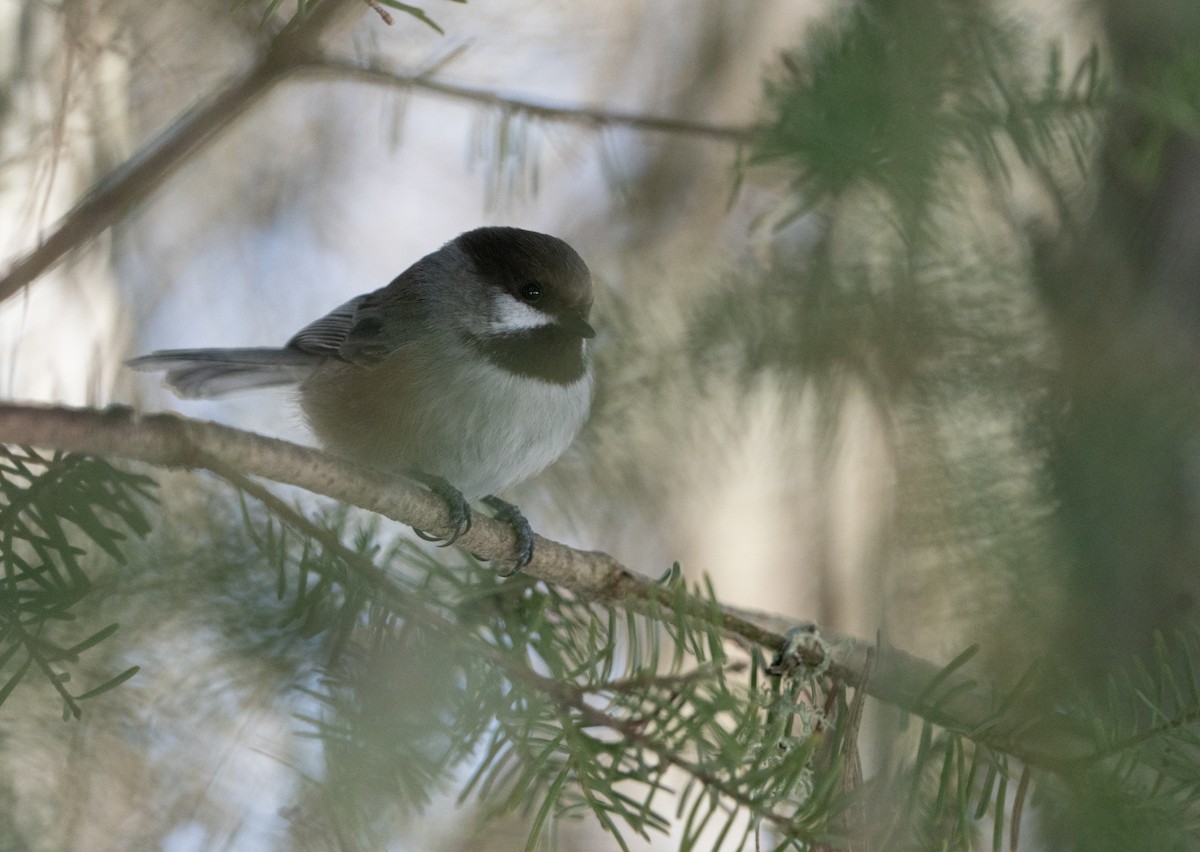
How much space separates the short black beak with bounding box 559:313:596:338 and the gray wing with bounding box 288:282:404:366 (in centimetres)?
52

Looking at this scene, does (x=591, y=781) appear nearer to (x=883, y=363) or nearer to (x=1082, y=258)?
(x=883, y=363)

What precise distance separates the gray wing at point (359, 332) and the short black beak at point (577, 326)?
1.70 ft

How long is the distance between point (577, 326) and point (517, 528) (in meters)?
0.64

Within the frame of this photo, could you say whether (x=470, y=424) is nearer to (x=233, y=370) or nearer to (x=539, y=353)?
(x=539, y=353)

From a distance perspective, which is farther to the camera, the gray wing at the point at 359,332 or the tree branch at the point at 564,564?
the gray wing at the point at 359,332

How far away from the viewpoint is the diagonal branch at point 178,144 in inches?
66.9

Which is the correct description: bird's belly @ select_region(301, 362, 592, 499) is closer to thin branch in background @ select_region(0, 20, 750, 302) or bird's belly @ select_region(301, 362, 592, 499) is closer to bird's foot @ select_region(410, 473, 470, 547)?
bird's foot @ select_region(410, 473, 470, 547)

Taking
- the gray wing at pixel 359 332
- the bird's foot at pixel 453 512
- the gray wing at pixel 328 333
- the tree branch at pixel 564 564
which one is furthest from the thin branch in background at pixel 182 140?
the gray wing at pixel 328 333

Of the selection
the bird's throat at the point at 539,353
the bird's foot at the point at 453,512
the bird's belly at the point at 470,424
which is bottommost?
the bird's foot at the point at 453,512

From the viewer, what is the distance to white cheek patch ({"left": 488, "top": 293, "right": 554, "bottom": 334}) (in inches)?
120

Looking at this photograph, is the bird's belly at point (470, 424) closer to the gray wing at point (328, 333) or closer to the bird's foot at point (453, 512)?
the bird's foot at point (453, 512)

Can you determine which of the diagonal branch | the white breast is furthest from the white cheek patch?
the diagonal branch

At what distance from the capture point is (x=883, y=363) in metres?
2.66

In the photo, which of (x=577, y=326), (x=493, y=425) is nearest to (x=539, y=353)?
(x=577, y=326)
